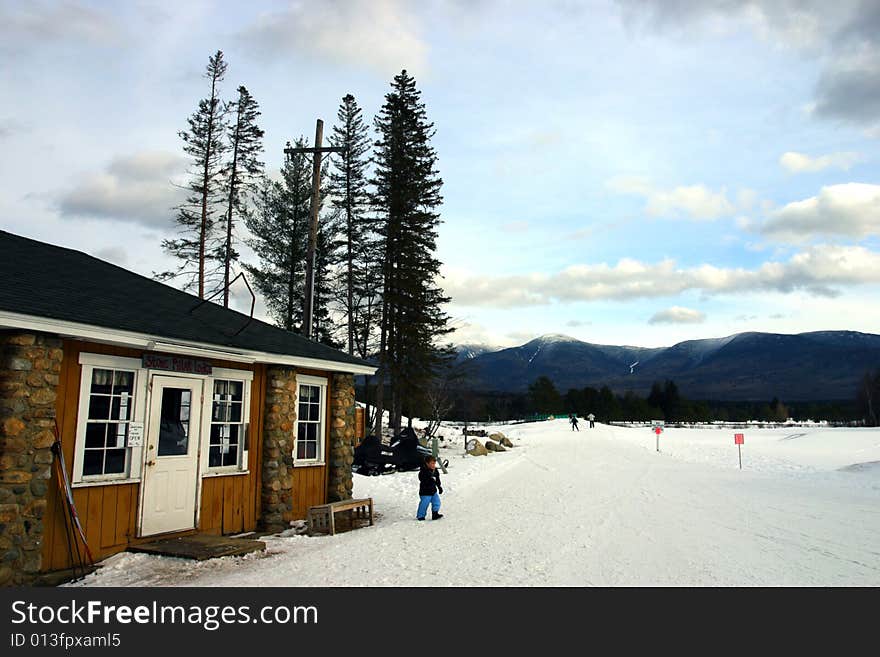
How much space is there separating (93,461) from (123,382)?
1164 millimetres

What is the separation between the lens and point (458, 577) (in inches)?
293

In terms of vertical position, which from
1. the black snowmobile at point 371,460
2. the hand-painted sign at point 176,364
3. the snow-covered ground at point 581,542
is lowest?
the snow-covered ground at point 581,542

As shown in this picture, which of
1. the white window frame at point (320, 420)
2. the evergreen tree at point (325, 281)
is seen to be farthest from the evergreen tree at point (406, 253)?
the white window frame at point (320, 420)

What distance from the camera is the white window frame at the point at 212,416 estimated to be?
33.1 ft

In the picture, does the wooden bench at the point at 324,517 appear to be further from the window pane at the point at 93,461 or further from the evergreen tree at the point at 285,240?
the evergreen tree at the point at 285,240

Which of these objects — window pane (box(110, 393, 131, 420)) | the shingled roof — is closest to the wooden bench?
the shingled roof

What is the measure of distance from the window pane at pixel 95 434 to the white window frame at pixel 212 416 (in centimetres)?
176

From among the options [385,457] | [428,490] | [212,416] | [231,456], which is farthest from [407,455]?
[212,416]

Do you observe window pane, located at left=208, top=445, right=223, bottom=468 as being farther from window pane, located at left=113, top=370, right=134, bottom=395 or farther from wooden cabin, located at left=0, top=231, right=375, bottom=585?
window pane, located at left=113, top=370, right=134, bottom=395

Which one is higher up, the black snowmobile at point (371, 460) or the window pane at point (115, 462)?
the window pane at point (115, 462)

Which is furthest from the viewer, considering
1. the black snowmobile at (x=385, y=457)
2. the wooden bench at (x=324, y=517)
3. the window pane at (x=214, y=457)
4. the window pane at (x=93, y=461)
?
the black snowmobile at (x=385, y=457)

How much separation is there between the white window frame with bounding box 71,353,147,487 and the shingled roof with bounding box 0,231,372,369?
2.02 ft

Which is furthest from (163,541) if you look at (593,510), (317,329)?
(317,329)
